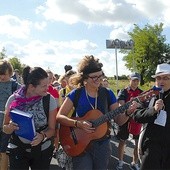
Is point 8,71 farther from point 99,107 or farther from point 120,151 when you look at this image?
point 120,151

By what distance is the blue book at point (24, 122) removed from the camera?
3535 mm

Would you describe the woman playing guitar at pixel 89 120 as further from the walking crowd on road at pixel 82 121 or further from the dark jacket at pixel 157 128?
the dark jacket at pixel 157 128

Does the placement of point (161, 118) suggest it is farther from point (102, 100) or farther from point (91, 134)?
point (91, 134)

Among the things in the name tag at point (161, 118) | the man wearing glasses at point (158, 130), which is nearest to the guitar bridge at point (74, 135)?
the man wearing glasses at point (158, 130)

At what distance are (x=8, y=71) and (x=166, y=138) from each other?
2375 millimetres

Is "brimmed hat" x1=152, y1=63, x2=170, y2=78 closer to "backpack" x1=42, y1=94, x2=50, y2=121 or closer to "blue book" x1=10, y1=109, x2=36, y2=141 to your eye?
"backpack" x1=42, y1=94, x2=50, y2=121

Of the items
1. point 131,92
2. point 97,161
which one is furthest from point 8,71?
point 131,92

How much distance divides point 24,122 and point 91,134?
84cm

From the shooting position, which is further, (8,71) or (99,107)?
(8,71)

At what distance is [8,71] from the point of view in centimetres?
525

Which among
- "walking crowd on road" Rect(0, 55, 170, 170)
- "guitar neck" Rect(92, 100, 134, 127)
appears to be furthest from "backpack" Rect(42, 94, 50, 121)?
"guitar neck" Rect(92, 100, 134, 127)

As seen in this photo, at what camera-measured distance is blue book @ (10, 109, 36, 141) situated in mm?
3535

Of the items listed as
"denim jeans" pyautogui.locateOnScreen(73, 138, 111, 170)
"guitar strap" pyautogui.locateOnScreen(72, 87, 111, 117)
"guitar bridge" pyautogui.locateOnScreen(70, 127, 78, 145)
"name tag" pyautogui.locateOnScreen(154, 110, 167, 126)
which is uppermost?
"guitar strap" pyautogui.locateOnScreen(72, 87, 111, 117)

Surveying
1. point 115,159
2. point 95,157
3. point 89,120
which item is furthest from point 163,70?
point 115,159
